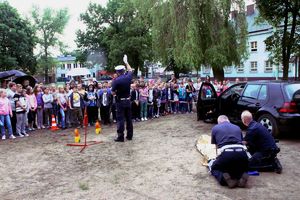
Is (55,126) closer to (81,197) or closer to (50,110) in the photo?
(50,110)

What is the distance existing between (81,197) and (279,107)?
19.6ft

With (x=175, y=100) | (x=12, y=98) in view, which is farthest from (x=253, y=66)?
(x=12, y=98)

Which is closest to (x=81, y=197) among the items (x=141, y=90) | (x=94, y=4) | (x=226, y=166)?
(x=226, y=166)

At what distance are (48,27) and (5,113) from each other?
62017mm

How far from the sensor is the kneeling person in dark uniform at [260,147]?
22.3 feet

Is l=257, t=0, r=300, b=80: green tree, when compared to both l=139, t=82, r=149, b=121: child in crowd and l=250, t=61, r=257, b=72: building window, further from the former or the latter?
l=250, t=61, r=257, b=72: building window

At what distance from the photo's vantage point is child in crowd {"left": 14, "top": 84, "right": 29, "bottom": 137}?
39.6 ft

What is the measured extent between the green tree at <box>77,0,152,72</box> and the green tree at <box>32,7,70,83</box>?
32.8ft

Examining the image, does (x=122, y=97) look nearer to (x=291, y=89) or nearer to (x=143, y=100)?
(x=291, y=89)

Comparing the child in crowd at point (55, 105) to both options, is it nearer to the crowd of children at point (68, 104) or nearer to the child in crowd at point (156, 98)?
the crowd of children at point (68, 104)

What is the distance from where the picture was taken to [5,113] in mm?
11539

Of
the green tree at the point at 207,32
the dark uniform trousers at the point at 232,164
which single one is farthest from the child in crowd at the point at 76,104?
the green tree at the point at 207,32

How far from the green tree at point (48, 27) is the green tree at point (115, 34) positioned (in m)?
10.0

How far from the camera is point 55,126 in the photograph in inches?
533
